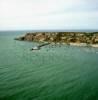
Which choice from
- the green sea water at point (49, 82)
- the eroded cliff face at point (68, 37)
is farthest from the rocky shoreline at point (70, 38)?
the green sea water at point (49, 82)

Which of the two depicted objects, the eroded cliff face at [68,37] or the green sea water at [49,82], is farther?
the eroded cliff face at [68,37]

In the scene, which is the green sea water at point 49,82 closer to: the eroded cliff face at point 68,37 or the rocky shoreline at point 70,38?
the rocky shoreline at point 70,38

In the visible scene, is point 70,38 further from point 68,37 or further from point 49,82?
point 49,82

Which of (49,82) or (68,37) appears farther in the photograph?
(68,37)

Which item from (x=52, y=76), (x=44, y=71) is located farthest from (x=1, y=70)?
(x=52, y=76)

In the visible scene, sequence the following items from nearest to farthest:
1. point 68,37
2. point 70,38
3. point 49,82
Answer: point 49,82 < point 70,38 < point 68,37

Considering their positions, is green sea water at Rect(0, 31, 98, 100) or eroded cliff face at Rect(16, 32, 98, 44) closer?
green sea water at Rect(0, 31, 98, 100)

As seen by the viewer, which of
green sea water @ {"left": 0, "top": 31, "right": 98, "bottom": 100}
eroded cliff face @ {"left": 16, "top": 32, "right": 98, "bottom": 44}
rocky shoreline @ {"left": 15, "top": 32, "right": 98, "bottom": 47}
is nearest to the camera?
green sea water @ {"left": 0, "top": 31, "right": 98, "bottom": 100}

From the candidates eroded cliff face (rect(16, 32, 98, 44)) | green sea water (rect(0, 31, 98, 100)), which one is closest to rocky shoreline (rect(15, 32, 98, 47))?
eroded cliff face (rect(16, 32, 98, 44))

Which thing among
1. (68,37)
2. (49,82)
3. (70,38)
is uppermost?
(68,37)

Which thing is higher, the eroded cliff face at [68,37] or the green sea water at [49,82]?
the eroded cliff face at [68,37]

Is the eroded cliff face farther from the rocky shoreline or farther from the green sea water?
the green sea water

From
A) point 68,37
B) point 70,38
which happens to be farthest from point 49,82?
point 68,37
